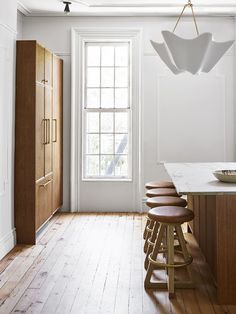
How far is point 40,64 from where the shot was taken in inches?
188

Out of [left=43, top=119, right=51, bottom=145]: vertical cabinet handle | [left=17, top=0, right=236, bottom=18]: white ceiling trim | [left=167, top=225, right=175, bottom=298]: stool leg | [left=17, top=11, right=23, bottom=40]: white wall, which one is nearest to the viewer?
[left=167, top=225, right=175, bottom=298]: stool leg

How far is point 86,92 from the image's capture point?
20.8 feet

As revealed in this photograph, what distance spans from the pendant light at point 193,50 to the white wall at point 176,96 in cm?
247

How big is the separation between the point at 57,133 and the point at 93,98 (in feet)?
2.84

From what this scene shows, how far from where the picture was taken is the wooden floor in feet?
9.64

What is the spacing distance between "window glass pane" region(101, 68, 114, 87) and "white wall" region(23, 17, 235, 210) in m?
0.50

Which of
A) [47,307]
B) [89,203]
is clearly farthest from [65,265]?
[89,203]

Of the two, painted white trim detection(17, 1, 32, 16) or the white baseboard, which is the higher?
painted white trim detection(17, 1, 32, 16)

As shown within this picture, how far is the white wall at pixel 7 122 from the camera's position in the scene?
4105 mm

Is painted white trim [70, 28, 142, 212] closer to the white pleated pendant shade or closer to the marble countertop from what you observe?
the marble countertop

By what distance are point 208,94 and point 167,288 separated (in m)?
3.64

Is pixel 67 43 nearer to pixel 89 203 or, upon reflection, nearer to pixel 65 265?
pixel 89 203

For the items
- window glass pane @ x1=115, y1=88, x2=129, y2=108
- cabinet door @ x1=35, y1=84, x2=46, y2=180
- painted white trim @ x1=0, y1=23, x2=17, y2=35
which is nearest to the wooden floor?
cabinet door @ x1=35, y1=84, x2=46, y2=180

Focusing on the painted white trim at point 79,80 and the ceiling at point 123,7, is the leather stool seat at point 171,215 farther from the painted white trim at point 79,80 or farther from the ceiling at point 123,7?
the ceiling at point 123,7
